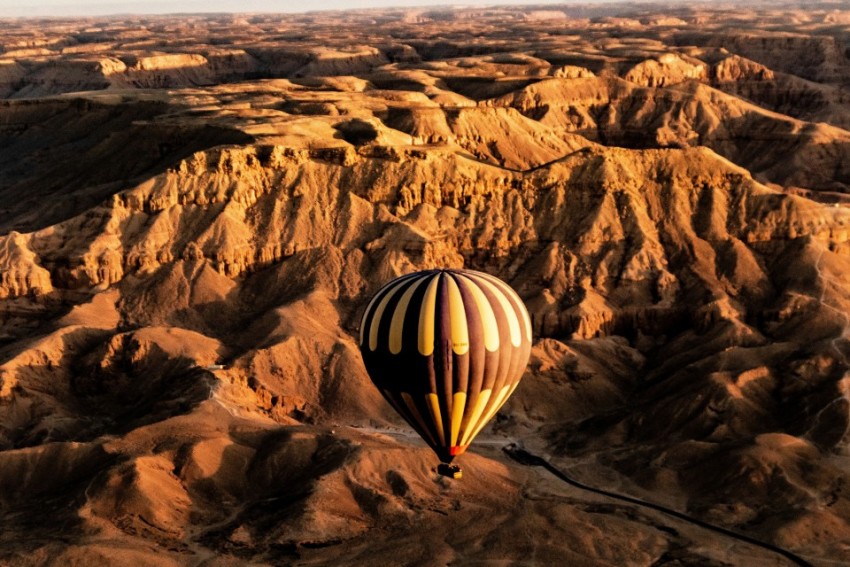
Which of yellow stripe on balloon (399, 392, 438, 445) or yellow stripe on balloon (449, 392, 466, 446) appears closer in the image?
yellow stripe on balloon (449, 392, 466, 446)

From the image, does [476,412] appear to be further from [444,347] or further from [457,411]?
[444,347]

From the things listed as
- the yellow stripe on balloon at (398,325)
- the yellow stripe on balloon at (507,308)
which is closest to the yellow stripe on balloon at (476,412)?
the yellow stripe on balloon at (507,308)

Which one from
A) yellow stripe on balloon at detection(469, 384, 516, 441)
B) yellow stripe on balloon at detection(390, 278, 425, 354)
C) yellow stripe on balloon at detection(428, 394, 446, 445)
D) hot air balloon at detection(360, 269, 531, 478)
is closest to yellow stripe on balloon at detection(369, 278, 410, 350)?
hot air balloon at detection(360, 269, 531, 478)

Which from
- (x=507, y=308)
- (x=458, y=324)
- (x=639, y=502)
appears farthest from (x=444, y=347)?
(x=639, y=502)

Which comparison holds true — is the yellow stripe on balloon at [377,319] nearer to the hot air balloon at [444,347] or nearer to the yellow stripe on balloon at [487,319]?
the hot air balloon at [444,347]

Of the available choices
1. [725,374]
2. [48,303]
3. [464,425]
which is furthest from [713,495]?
[48,303]

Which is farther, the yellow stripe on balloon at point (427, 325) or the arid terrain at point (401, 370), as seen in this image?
the arid terrain at point (401, 370)

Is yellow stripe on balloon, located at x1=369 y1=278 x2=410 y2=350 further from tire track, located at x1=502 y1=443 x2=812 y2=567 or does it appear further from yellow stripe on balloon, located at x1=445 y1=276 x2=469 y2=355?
tire track, located at x1=502 y1=443 x2=812 y2=567
